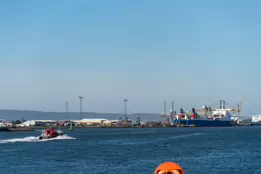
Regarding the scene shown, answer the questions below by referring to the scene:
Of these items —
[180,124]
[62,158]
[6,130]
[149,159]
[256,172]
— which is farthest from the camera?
[180,124]

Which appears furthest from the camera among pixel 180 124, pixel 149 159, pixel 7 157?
pixel 180 124

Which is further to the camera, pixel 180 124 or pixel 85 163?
pixel 180 124

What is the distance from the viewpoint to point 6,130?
483 ft

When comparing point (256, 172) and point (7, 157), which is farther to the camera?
point (7, 157)

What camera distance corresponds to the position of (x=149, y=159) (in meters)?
44.4

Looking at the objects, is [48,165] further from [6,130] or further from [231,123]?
[231,123]

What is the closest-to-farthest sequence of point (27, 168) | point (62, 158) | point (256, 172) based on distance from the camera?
1. point (256, 172)
2. point (27, 168)
3. point (62, 158)

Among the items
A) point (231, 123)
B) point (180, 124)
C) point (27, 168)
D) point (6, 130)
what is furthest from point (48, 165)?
point (231, 123)

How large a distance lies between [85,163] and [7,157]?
41.6ft

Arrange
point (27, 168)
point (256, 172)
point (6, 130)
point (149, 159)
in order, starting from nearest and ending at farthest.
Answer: point (256, 172) → point (27, 168) → point (149, 159) → point (6, 130)

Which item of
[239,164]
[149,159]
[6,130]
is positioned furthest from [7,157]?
[6,130]

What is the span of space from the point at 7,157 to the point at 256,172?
91.3ft

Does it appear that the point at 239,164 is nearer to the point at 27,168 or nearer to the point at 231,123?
the point at 27,168

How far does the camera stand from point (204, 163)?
40812 millimetres
